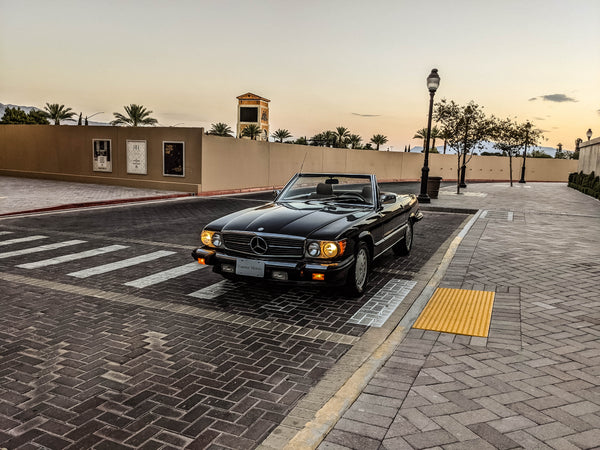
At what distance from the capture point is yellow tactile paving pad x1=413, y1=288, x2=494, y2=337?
465 centimetres

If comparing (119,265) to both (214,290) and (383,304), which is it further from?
(383,304)

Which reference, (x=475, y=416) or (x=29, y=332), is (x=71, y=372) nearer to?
(x=29, y=332)

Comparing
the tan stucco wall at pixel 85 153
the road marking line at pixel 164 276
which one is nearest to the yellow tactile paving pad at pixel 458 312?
the road marking line at pixel 164 276

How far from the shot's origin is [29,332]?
14.4 feet

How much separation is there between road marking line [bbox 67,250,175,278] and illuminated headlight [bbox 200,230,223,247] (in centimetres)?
218

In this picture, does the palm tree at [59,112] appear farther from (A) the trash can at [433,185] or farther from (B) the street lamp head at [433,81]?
(B) the street lamp head at [433,81]

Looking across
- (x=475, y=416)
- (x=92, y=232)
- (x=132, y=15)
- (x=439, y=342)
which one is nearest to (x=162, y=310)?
(x=439, y=342)

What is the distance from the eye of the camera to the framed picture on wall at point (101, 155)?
2300 centimetres

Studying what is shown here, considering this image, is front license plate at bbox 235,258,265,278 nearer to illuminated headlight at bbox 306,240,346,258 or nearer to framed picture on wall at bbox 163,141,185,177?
illuminated headlight at bbox 306,240,346,258

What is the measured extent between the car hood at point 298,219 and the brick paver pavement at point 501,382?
1.54m

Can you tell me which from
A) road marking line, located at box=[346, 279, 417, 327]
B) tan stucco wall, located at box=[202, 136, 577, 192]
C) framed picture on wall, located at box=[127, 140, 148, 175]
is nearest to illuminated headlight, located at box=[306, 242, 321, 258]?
road marking line, located at box=[346, 279, 417, 327]

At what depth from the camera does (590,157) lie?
3014cm

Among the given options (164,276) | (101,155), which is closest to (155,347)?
(164,276)

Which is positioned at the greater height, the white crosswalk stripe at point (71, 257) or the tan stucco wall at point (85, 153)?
the tan stucco wall at point (85, 153)
